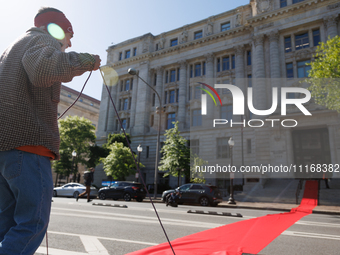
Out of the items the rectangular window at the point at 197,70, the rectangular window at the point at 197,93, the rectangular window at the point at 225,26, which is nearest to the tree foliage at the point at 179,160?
the rectangular window at the point at 197,93

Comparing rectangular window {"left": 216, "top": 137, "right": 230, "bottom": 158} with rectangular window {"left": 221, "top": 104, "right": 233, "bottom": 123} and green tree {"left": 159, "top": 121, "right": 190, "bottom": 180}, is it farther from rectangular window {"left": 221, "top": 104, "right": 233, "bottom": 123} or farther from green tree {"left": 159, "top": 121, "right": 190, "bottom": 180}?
green tree {"left": 159, "top": 121, "right": 190, "bottom": 180}

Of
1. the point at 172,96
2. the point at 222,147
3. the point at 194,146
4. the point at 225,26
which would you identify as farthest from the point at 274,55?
the point at 172,96

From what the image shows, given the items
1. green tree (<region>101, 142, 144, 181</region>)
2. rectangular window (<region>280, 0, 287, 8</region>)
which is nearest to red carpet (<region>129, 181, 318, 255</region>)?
green tree (<region>101, 142, 144, 181</region>)

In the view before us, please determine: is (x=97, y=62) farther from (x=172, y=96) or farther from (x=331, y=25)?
(x=172, y=96)

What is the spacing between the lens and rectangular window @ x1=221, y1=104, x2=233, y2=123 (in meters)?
34.8

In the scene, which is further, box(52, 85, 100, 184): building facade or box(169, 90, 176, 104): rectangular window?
box(52, 85, 100, 184): building facade

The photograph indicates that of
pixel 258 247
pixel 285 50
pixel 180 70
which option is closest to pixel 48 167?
pixel 258 247

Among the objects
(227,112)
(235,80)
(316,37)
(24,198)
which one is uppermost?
(316,37)

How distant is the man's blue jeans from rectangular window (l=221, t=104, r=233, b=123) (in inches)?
1333

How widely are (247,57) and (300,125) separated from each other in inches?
512

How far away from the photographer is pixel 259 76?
3184 centimetres

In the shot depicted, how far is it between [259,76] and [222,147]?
401 inches

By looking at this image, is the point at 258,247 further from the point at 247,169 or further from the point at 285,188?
the point at 247,169

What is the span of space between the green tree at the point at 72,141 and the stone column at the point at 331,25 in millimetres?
34952
